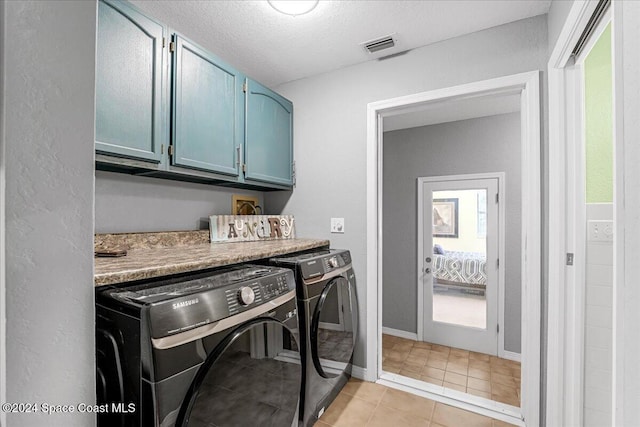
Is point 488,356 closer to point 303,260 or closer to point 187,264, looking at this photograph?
point 303,260

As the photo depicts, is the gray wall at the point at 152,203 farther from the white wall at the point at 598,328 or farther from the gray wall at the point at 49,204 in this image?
the white wall at the point at 598,328

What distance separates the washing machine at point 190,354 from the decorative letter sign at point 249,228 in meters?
0.88

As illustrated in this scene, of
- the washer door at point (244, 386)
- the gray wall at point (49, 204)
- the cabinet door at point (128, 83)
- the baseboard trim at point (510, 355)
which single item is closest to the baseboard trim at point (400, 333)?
the baseboard trim at point (510, 355)

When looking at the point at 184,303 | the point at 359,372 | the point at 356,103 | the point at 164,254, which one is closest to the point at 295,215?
the point at 356,103

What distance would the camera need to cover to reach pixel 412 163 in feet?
10.8

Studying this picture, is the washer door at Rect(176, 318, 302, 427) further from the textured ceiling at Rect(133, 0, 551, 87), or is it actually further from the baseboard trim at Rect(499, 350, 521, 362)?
the baseboard trim at Rect(499, 350, 521, 362)

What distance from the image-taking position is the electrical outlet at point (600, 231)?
133cm

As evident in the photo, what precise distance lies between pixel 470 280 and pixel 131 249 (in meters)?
2.94

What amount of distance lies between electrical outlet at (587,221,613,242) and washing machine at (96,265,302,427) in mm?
1544

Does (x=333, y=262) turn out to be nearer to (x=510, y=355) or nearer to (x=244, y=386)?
(x=244, y=386)

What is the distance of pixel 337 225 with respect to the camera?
2.29 meters

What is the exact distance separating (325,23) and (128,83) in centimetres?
114

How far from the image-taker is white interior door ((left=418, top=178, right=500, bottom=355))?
2854 mm

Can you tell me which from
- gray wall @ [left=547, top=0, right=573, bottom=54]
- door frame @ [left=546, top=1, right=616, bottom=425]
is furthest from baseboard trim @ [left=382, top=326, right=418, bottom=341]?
gray wall @ [left=547, top=0, right=573, bottom=54]
